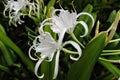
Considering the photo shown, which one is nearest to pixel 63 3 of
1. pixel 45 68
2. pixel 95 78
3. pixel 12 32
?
pixel 12 32

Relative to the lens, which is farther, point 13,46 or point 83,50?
point 13,46

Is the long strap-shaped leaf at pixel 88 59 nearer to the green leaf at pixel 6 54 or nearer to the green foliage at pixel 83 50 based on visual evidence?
the green foliage at pixel 83 50

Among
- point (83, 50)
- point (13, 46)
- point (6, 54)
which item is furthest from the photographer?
point (6, 54)

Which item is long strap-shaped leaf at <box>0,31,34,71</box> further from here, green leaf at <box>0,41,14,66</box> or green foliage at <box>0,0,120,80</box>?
green leaf at <box>0,41,14,66</box>

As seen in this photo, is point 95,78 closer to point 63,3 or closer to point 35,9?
point 35,9

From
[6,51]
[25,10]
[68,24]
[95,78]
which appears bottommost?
[95,78]

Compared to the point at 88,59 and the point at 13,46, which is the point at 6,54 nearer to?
the point at 13,46

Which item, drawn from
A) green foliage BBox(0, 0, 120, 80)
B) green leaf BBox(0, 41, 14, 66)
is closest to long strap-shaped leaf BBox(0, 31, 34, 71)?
green foliage BBox(0, 0, 120, 80)

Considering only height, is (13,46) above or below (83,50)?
below

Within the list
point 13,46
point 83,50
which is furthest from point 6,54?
point 83,50
